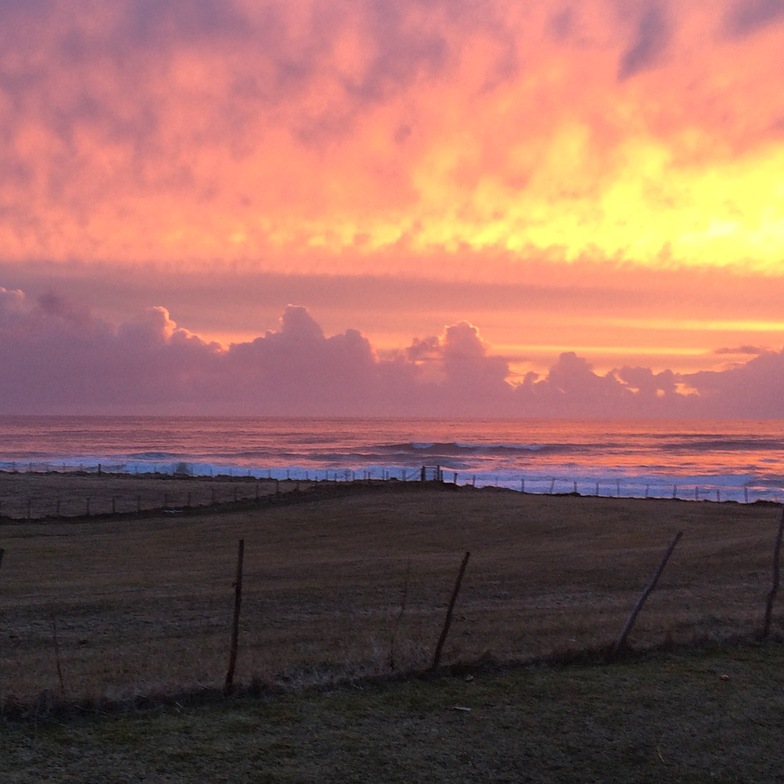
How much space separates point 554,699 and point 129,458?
97.4 meters

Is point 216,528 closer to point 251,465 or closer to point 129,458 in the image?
point 251,465

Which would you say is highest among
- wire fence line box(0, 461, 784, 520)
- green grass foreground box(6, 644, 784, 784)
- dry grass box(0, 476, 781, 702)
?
green grass foreground box(6, 644, 784, 784)

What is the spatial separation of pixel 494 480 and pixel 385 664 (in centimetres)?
6816

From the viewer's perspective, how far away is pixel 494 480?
77.4 meters

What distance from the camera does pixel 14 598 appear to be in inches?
766

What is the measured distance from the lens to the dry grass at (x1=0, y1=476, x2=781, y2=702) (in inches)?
471

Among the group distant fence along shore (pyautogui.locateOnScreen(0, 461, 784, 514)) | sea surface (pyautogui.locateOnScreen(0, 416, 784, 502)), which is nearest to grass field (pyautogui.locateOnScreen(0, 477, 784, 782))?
distant fence along shore (pyautogui.locateOnScreen(0, 461, 784, 514))

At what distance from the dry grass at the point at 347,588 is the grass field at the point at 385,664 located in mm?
105

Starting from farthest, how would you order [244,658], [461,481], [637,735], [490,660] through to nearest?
[461,481]
[244,658]
[490,660]
[637,735]

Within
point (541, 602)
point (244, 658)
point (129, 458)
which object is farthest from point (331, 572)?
point (129, 458)

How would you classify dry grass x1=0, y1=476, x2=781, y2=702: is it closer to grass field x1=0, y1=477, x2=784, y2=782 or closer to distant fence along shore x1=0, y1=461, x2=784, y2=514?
grass field x1=0, y1=477, x2=784, y2=782

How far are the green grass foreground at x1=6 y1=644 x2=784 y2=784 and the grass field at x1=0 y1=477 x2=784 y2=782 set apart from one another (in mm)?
27

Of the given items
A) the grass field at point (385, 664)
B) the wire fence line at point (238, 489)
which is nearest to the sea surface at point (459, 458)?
the wire fence line at point (238, 489)

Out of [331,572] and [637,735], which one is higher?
[637,735]
